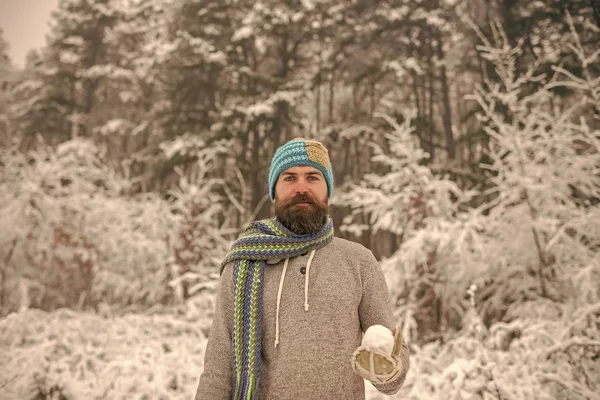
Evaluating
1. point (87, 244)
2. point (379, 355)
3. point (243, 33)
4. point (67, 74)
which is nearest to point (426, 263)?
point (379, 355)

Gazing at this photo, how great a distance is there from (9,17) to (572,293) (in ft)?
41.2

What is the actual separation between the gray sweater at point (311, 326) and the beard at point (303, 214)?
124 millimetres

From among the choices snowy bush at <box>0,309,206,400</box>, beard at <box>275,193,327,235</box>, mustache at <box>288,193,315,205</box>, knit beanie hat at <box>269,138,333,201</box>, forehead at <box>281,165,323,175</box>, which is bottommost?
snowy bush at <box>0,309,206,400</box>

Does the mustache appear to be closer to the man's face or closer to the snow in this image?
the man's face

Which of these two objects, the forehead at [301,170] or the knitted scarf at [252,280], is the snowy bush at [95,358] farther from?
the forehead at [301,170]

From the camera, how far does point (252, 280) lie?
5.40 ft

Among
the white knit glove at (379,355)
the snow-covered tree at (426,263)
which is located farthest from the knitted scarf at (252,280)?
the snow-covered tree at (426,263)

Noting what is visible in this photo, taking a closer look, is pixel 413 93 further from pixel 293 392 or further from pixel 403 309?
pixel 293 392

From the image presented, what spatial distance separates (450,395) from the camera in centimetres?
337

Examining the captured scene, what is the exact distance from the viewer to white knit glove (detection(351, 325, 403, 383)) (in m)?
1.18

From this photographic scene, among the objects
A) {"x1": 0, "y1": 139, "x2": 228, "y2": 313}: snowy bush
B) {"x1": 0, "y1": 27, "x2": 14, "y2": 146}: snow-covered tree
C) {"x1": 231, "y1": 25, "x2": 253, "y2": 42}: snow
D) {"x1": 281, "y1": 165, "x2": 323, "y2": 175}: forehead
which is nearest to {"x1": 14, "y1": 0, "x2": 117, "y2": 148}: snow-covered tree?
{"x1": 0, "y1": 27, "x2": 14, "y2": 146}: snow-covered tree

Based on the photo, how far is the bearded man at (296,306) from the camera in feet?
4.84

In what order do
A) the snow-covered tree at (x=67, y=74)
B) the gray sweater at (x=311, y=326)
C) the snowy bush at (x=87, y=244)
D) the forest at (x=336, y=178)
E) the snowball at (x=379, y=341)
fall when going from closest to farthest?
the snowball at (x=379, y=341), the gray sweater at (x=311, y=326), the forest at (x=336, y=178), the snowy bush at (x=87, y=244), the snow-covered tree at (x=67, y=74)

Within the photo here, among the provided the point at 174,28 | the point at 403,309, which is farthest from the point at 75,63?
the point at 403,309
